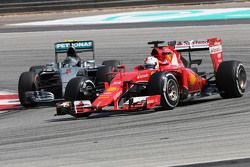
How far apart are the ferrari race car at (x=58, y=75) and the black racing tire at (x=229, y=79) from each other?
2.57 m

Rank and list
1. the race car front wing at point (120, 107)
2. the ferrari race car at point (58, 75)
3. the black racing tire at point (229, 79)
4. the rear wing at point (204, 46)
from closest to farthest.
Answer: the race car front wing at point (120, 107) → the black racing tire at point (229, 79) → the rear wing at point (204, 46) → the ferrari race car at point (58, 75)

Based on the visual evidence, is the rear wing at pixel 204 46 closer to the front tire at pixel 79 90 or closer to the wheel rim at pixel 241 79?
the wheel rim at pixel 241 79

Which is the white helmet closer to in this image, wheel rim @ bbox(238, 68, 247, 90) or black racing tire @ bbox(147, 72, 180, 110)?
black racing tire @ bbox(147, 72, 180, 110)

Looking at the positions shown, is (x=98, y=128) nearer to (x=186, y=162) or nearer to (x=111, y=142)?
(x=111, y=142)

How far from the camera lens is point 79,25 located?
2975cm

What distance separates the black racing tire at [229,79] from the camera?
44.8ft

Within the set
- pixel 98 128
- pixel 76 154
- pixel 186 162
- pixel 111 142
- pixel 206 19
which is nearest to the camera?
pixel 186 162

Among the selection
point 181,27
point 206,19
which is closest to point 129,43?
point 181,27

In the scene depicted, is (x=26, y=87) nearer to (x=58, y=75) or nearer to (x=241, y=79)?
(x=58, y=75)

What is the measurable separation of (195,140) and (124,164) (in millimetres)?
1511

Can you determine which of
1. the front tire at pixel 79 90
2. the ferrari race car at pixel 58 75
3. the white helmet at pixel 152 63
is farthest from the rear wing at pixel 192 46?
the front tire at pixel 79 90

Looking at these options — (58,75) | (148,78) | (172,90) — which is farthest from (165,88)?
(58,75)

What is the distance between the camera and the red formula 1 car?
12500 millimetres

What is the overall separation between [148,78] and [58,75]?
318 cm
